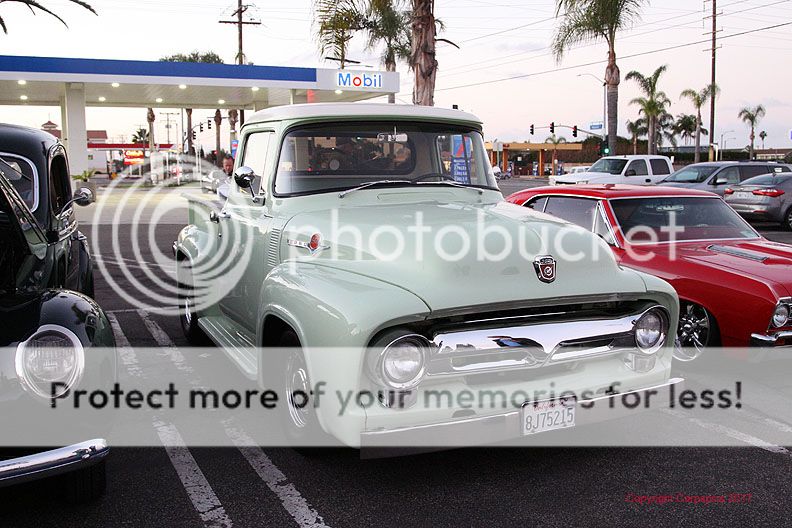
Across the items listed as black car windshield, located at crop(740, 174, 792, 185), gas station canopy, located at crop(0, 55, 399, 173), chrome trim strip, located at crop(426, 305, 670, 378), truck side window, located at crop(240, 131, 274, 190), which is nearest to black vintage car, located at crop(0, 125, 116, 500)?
truck side window, located at crop(240, 131, 274, 190)

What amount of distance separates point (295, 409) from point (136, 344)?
3611 mm

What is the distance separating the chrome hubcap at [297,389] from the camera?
13.3ft

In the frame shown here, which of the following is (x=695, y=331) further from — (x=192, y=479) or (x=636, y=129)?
(x=636, y=129)

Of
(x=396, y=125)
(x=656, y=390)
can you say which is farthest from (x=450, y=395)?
(x=396, y=125)

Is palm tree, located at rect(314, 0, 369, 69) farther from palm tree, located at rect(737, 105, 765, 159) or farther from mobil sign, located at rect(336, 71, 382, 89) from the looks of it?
palm tree, located at rect(737, 105, 765, 159)

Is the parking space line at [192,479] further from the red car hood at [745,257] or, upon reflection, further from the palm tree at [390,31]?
the palm tree at [390,31]

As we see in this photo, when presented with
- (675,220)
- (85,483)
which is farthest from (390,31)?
(85,483)

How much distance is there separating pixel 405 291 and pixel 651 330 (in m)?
1.48

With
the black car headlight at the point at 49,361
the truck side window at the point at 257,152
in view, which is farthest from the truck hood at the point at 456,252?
the black car headlight at the point at 49,361

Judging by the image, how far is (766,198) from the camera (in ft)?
58.3

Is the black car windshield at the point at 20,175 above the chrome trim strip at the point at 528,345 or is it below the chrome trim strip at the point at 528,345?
above

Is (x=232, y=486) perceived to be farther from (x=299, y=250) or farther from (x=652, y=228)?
(x=652, y=228)

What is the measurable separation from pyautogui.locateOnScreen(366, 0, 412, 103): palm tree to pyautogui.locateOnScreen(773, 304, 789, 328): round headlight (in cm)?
1207

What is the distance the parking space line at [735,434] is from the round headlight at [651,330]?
3.46ft
